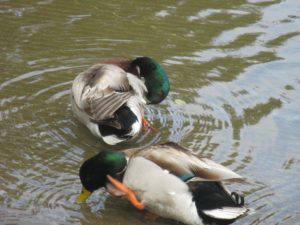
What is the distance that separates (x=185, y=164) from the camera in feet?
16.8

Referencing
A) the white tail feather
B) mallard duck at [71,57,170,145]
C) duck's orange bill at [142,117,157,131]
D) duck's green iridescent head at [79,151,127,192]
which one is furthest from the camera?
duck's orange bill at [142,117,157,131]

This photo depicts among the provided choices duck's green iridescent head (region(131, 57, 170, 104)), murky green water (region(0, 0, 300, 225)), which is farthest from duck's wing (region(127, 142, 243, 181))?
duck's green iridescent head (region(131, 57, 170, 104))

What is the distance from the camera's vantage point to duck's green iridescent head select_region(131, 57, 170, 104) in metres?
6.61

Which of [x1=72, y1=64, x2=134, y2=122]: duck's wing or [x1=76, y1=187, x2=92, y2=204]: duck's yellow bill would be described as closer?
[x1=76, y1=187, x2=92, y2=204]: duck's yellow bill

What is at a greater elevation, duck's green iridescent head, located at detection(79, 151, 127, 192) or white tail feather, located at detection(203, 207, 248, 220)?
duck's green iridescent head, located at detection(79, 151, 127, 192)

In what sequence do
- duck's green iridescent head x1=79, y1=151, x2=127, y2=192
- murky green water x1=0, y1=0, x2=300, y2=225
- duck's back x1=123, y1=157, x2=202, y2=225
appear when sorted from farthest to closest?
murky green water x1=0, y1=0, x2=300, y2=225, duck's green iridescent head x1=79, y1=151, x2=127, y2=192, duck's back x1=123, y1=157, x2=202, y2=225

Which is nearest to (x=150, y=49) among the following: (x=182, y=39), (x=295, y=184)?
(x=182, y=39)

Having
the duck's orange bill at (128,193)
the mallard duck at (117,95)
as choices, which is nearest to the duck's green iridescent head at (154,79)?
the mallard duck at (117,95)

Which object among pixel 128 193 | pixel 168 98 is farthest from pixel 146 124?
pixel 128 193

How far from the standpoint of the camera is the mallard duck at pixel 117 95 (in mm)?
5984

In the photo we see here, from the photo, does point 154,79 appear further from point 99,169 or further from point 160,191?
point 160,191

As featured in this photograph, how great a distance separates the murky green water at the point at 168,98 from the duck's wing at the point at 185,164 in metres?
0.38

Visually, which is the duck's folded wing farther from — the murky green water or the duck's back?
the murky green water

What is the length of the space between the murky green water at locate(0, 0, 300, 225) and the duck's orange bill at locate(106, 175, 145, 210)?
5.8 inches
